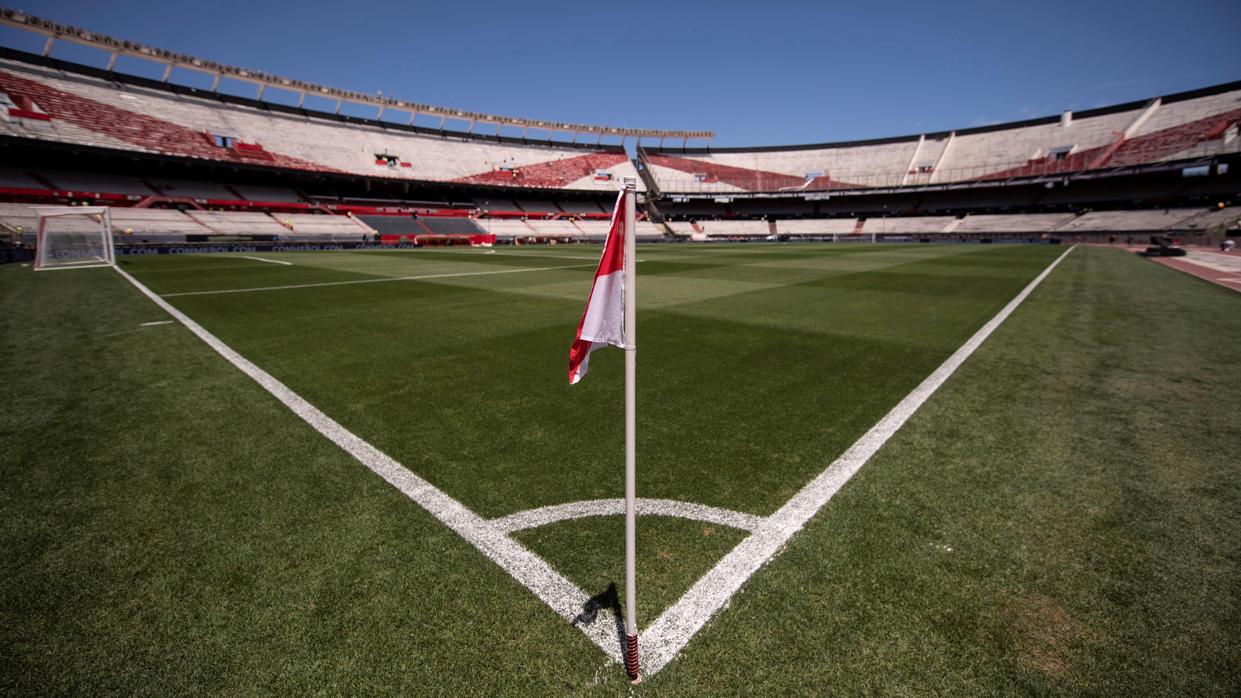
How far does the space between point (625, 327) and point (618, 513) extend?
1.47m

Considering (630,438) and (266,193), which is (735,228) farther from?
(630,438)

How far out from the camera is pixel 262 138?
1938 inches

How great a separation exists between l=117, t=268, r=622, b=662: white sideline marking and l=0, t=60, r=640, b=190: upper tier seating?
30.5 m

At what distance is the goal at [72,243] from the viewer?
19.7 metres

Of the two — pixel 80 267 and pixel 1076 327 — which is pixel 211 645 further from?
pixel 80 267

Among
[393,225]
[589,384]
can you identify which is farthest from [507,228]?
[589,384]

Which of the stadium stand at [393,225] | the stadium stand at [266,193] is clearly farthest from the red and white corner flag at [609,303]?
the stadium stand at [266,193]

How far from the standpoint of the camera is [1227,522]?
301cm

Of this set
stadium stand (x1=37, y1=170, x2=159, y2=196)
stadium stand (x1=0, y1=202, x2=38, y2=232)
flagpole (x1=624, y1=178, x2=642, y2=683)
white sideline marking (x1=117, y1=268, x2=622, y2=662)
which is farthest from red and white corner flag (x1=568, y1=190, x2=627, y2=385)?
stadium stand (x1=37, y1=170, x2=159, y2=196)

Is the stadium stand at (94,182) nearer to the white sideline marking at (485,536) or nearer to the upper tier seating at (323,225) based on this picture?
the upper tier seating at (323,225)

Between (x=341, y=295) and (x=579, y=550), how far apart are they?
40.0 feet

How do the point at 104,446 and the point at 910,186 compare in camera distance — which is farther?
the point at 910,186

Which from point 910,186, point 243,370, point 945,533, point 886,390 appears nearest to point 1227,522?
point 945,533

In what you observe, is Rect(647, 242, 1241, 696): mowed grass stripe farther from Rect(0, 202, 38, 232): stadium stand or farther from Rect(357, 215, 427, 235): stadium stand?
Rect(357, 215, 427, 235): stadium stand
